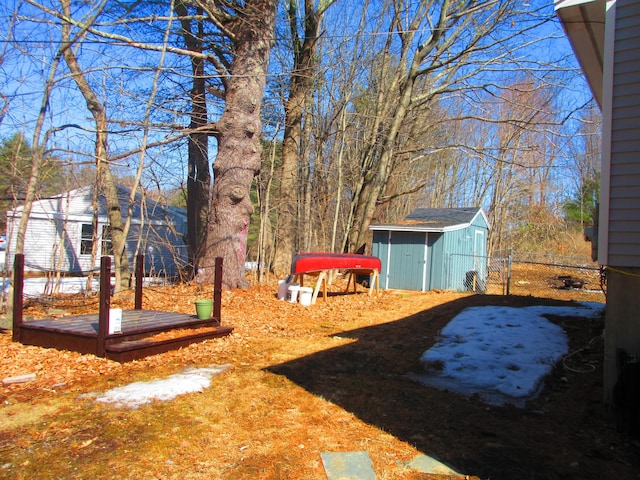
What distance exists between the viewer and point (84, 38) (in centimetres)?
898

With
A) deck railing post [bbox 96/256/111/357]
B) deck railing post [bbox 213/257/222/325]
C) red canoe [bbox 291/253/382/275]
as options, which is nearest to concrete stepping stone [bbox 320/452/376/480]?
deck railing post [bbox 96/256/111/357]

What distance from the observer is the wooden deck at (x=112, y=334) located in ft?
18.5

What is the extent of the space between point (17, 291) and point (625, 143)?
6804 millimetres

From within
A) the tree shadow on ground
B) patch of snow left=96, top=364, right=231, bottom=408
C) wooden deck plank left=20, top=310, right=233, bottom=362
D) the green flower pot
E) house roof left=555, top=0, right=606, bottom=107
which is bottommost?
the tree shadow on ground

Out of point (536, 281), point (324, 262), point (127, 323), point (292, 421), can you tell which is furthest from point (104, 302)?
point (536, 281)

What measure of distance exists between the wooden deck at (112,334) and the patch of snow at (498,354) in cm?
311

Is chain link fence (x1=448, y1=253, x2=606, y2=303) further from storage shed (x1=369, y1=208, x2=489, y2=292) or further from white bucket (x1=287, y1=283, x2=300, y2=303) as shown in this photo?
white bucket (x1=287, y1=283, x2=300, y2=303)

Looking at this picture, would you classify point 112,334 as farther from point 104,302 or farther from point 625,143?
point 625,143

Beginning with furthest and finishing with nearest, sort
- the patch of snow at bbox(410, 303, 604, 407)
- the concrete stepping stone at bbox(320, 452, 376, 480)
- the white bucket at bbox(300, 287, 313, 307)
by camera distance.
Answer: the white bucket at bbox(300, 287, 313, 307) < the patch of snow at bbox(410, 303, 604, 407) < the concrete stepping stone at bbox(320, 452, 376, 480)

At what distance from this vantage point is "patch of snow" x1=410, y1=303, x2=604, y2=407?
532 centimetres

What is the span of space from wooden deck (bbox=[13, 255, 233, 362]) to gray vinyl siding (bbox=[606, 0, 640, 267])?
497cm

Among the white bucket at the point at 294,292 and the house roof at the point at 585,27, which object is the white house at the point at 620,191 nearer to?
the house roof at the point at 585,27

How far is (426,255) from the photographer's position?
16.4 m

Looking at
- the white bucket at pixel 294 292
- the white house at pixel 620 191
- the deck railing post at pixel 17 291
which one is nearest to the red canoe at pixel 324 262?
the white bucket at pixel 294 292
